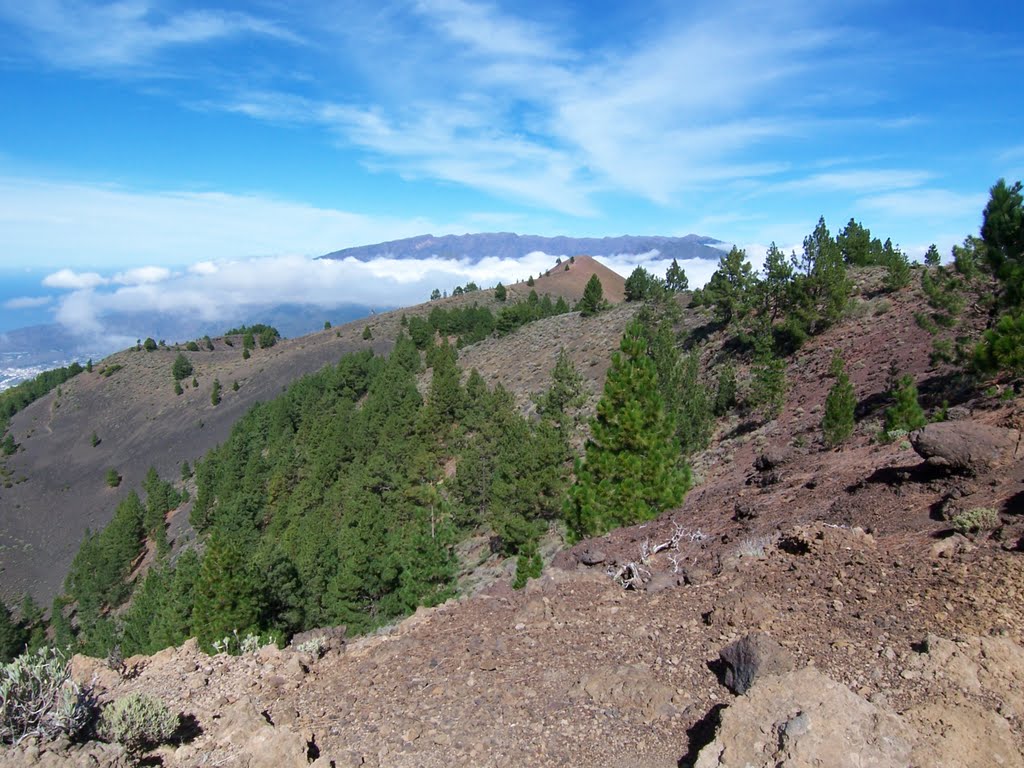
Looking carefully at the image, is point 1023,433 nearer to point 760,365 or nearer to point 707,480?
point 707,480

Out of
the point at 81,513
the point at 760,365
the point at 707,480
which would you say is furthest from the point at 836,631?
the point at 81,513

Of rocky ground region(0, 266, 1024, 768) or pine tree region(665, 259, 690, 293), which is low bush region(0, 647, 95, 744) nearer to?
rocky ground region(0, 266, 1024, 768)

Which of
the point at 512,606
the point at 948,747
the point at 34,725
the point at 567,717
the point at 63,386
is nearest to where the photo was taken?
the point at 948,747

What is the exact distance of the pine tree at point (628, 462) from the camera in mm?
17109

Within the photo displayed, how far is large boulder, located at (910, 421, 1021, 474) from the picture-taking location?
9.52 metres

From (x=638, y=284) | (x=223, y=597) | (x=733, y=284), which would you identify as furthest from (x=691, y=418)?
(x=638, y=284)

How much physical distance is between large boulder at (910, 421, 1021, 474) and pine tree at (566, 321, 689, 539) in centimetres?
785

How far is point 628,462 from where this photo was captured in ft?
57.3

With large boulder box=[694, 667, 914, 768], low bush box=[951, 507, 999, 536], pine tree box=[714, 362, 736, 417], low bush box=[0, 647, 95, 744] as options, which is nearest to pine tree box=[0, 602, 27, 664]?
pine tree box=[714, 362, 736, 417]

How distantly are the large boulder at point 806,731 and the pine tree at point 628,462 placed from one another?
39.0ft

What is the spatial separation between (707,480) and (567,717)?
16.6 m

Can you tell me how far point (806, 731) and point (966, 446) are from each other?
7305 millimetres

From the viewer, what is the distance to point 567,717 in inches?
237

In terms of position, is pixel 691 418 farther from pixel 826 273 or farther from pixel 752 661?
pixel 752 661
